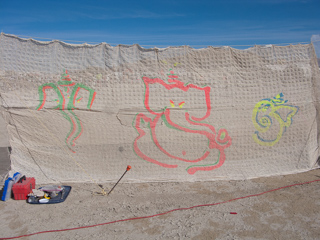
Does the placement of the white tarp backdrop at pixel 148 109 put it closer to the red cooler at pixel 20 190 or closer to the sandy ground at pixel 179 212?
the sandy ground at pixel 179 212

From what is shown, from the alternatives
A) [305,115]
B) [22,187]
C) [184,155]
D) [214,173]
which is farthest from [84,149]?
[305,115]

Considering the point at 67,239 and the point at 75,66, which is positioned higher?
the point at 75,66

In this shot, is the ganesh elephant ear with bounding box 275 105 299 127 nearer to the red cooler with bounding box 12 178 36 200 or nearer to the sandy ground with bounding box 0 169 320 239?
the sandy ground with bounding box 0 169 320 239

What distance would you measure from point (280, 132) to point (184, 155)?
72.5 inches

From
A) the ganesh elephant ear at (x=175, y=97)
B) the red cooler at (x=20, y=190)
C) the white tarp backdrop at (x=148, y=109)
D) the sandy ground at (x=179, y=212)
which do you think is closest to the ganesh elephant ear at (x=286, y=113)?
the white tarp backdrop at (x=148, y=109)

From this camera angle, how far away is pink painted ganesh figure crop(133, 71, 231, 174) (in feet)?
15.5

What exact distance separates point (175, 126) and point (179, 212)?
158 cm

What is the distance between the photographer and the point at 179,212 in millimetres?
3645

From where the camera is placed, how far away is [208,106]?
4.77 meters

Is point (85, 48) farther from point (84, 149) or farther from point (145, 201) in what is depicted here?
point (145, 201)

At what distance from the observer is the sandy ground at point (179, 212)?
10.3 ft

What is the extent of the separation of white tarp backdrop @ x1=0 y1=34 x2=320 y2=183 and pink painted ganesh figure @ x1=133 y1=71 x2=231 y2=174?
2cm

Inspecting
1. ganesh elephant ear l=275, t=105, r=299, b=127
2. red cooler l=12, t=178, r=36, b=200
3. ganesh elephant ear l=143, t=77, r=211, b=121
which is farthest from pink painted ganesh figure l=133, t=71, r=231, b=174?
red cooler l=12, t=178, r=36, b=200

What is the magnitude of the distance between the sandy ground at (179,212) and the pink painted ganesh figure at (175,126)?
0.46 meters
